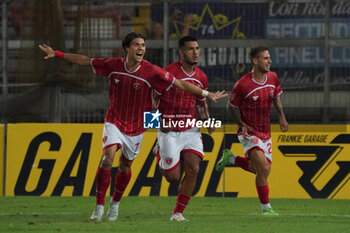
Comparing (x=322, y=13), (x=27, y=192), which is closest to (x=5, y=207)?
(x=27, y=192)

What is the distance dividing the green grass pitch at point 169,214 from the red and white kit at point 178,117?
713 mm

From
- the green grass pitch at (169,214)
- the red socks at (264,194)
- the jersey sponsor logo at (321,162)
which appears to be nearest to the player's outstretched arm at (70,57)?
the green grass pitch at (169,214)

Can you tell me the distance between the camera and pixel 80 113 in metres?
14.4

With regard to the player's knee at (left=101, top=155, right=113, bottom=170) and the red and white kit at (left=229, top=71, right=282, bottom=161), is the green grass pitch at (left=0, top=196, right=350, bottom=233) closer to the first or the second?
the player's knee at (left=101, top=155, right=113, bottom=170)

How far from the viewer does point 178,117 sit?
1100 cm

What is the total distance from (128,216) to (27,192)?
11.0ft

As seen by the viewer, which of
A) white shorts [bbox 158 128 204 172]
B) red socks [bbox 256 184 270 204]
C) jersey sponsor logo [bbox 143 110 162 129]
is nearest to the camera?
white shorts [bbox 158 128 204 172]

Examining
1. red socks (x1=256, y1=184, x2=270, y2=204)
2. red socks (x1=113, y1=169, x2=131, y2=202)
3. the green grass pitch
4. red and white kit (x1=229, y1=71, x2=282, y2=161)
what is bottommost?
the green grass pitch

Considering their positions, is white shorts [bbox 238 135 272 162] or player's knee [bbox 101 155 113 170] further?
white shorts [bbox 238 135 272 162]

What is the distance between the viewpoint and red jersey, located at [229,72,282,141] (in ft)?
38.2

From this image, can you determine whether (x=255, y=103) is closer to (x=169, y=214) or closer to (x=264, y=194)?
(x=264, y=194)

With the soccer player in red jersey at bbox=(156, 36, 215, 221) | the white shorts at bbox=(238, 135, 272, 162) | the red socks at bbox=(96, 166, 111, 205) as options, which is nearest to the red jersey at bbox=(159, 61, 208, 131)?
the soccer player in red jersey at bbox=(156, 36, 215, 221)

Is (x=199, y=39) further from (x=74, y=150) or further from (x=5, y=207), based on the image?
(x=5, y=207)

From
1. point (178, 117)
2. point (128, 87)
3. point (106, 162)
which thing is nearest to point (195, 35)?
point (178, 117)
